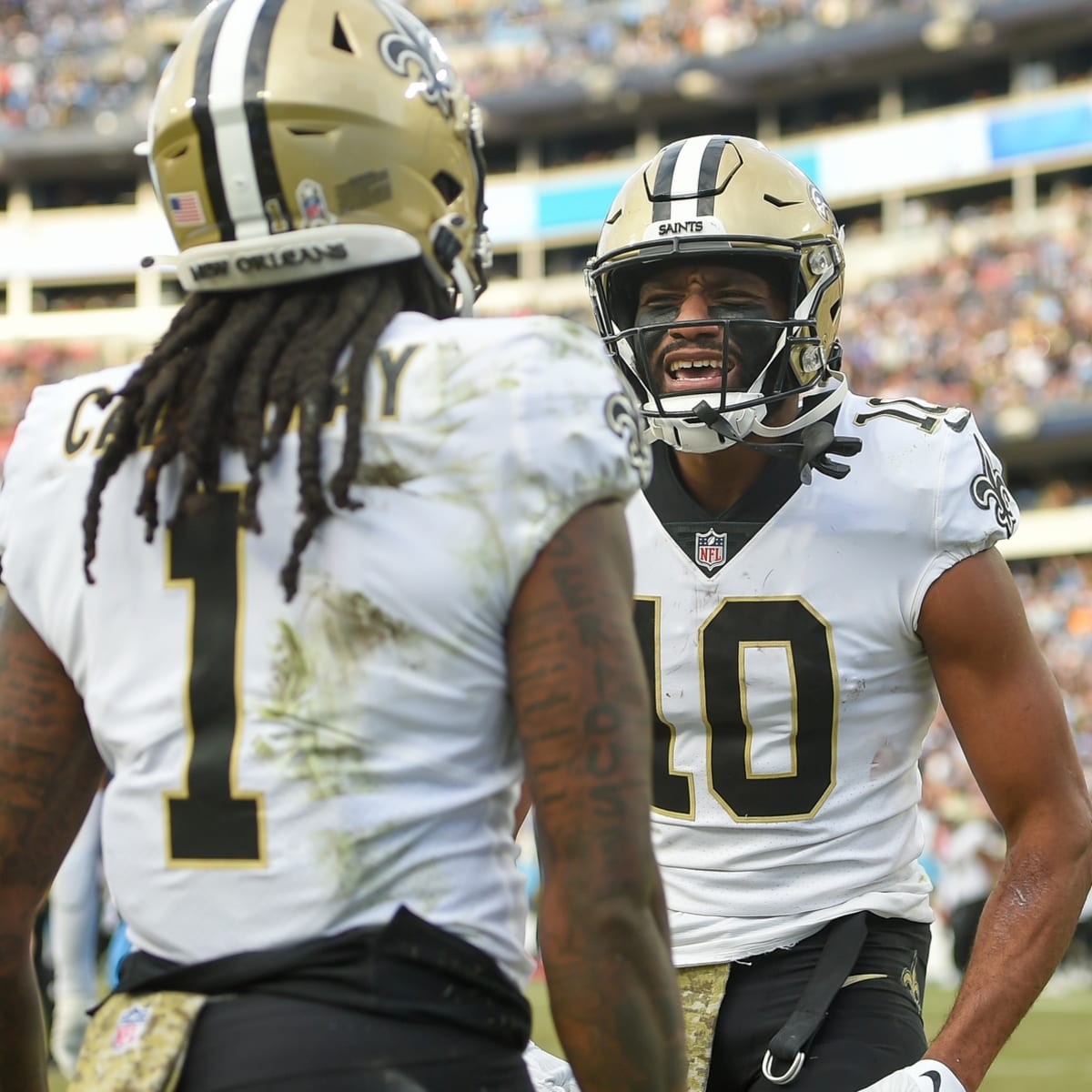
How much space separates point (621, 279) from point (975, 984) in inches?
55.7

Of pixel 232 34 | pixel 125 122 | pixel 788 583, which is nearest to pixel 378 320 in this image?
pixel 232 34

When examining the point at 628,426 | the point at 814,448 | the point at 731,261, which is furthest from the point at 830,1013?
the point at 628,426

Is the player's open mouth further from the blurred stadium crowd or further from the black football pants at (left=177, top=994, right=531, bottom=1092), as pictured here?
the blurred stadium crowd

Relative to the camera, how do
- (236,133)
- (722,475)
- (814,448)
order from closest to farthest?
(236,133) < (814,448) < (722,475)

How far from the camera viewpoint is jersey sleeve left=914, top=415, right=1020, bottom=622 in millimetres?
2982

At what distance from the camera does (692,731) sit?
3.13 metres

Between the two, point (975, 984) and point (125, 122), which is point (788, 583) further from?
point (125, 122)

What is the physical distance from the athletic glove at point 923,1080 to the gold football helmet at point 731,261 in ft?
3.55

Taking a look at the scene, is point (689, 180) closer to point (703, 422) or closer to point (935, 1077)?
point (703, 422)

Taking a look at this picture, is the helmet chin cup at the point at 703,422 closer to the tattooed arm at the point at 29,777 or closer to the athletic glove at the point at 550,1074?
the athletic glove at the point at 550,1074

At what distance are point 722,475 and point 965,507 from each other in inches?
19.0

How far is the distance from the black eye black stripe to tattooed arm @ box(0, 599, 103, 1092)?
466 mm

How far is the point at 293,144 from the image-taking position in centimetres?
186

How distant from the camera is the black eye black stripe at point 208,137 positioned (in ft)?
6.13
